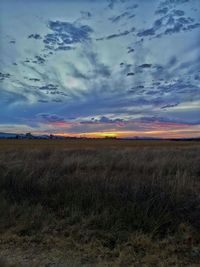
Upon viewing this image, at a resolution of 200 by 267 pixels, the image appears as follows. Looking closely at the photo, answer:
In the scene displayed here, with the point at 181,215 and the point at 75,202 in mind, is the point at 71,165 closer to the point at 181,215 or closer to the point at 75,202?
the point at 75,202

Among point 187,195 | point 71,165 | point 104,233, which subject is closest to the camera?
point 104,233

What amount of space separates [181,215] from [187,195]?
1436mm

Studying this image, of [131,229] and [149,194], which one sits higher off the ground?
[149,194]

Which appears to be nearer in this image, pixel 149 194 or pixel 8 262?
pixel 8 262

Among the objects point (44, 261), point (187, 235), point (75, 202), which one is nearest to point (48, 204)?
point (75, 202)

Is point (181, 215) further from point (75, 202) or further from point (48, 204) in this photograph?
point (48, 204)

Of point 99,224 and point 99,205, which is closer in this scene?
point 99,224

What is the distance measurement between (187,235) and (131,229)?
103 cm

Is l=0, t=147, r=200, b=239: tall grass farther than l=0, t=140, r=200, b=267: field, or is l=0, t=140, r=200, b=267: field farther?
l=0, t=147, r=200, b=239: tall grass

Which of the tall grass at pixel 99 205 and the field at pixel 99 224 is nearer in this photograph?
the field at pixel 99 224

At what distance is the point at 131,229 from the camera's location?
6.09 metres

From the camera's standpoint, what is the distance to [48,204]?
756 cm

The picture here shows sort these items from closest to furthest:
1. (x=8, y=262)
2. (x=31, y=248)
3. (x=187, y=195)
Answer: (x=8, y=262), (x=31, y=248), (x=187, y=195)

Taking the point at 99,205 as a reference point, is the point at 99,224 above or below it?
below
